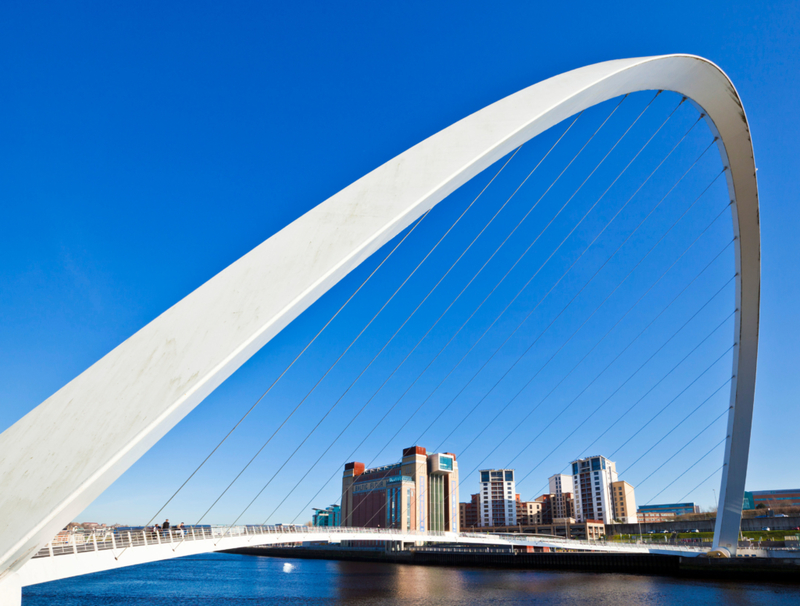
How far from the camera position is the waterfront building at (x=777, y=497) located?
81.7 m

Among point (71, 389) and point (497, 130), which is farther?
point (497, 130)

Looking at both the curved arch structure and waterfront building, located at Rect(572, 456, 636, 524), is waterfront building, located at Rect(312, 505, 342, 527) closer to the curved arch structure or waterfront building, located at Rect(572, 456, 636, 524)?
waterfront building, located at Rect(572, 456, 636, 524)

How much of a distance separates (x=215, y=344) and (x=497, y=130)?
385cm

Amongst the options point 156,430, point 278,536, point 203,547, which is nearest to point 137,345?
point 156,430

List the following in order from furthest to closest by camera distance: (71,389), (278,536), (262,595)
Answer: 1. (262,595)
2. (278,536)
3. (71,389)

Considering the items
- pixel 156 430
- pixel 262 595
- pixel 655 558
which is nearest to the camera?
pixel 156 430

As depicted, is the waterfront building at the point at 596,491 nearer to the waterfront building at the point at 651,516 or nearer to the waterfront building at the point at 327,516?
the waterfront building at the point at 651,516

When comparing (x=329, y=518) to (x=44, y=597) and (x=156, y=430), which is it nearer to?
(x=44, y=597)

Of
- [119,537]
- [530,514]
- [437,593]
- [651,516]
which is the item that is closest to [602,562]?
[437,593]

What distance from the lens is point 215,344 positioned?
3.36 meters

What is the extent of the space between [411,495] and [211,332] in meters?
71.2

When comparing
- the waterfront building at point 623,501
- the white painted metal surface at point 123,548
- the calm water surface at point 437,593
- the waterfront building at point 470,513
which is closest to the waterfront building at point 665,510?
the waterfront building at point 623,501

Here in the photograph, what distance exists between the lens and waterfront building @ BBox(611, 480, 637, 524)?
78.7 meters

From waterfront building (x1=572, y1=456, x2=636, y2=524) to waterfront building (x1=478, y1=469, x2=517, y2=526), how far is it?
46.2 feet
